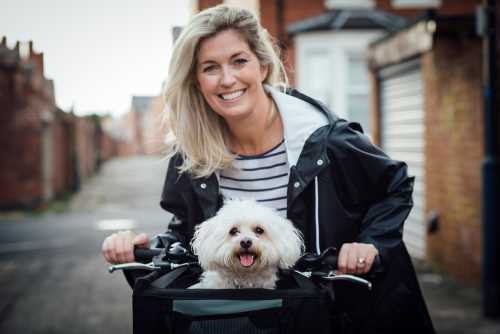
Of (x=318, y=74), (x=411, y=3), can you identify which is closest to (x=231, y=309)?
(x=318, y=74)

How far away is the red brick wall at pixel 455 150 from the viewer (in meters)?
6.84

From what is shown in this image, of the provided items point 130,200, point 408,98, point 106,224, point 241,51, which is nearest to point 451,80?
point 408,98

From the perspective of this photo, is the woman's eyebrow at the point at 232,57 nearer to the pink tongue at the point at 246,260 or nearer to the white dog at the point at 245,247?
the white dog at the point at 245,247

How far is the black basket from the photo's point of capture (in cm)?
181

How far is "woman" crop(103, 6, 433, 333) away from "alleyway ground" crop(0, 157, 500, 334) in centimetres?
35

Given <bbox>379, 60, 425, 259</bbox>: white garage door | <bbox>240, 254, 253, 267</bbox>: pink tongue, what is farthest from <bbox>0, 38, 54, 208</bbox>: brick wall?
<bbox>240, 254, 253, 267</bbox>: pink tongue

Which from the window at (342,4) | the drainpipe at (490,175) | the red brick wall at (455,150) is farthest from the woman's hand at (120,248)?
the window at (342,4)

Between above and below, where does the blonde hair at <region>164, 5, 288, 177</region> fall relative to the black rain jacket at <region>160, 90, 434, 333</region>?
above

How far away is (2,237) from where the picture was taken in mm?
11961

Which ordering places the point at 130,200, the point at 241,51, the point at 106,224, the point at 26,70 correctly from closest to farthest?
1. the point at 241,51
2. the point at 106,224
3. the point at 26,70
4. the point at 130,200

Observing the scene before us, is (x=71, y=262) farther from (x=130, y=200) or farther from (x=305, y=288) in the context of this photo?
(x=130, y=200)

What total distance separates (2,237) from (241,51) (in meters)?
10.7

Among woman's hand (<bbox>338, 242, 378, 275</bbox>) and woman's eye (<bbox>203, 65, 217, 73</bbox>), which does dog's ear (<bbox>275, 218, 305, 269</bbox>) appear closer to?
woman's hand (<bbox>338, 242, 378, 275</bbox>)

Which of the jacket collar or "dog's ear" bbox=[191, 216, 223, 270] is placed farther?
the jacket collar
